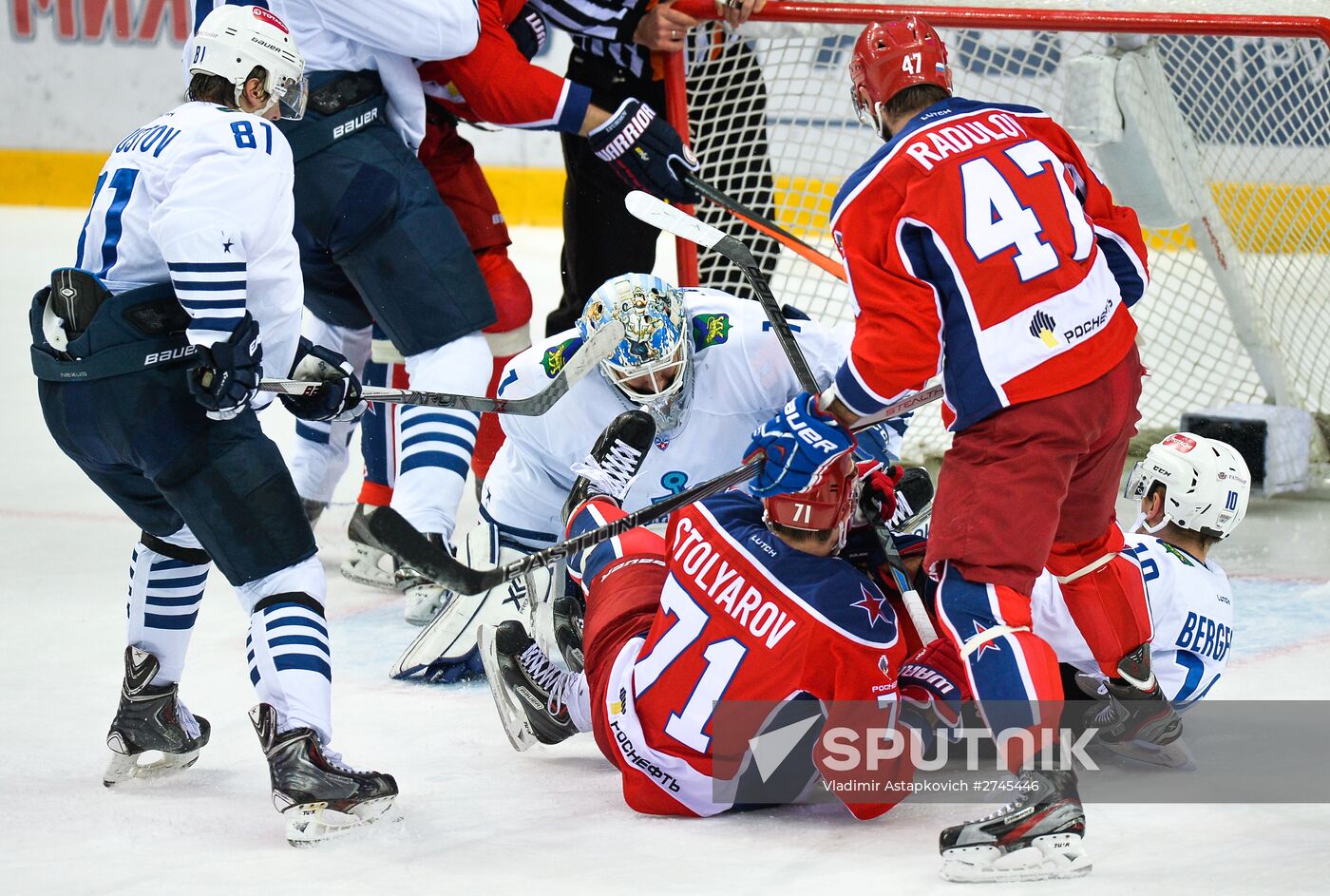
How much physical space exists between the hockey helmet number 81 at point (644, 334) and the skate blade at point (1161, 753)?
93 centimetres

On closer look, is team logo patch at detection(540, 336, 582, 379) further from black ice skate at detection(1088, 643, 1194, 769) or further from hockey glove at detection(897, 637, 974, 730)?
black ice skate at detection(1088, 643, 1194, 769)

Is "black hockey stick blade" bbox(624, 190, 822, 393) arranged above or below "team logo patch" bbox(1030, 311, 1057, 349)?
below

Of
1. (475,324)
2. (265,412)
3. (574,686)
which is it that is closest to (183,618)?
(574,686)

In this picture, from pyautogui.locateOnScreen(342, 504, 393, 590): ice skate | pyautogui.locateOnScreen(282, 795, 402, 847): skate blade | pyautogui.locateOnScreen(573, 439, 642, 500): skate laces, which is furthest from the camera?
pyautogui.locateOnScreen(342, 504, 393, 590): ice skate

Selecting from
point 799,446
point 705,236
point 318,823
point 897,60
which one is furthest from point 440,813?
point 897,60

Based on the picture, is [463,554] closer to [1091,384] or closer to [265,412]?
[1091,384]

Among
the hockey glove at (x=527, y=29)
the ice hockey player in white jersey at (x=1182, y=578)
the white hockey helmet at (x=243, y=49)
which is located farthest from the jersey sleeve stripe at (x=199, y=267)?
the hockey glove at (x=527, y=29)

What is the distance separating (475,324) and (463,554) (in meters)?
0.45

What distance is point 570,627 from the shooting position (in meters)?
2.83

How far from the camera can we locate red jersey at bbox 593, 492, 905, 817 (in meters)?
2.17

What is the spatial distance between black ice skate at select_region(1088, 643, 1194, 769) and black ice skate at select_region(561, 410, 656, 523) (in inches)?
31.7

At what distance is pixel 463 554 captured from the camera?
10.1 ft

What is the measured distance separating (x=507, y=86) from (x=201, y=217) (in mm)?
1340

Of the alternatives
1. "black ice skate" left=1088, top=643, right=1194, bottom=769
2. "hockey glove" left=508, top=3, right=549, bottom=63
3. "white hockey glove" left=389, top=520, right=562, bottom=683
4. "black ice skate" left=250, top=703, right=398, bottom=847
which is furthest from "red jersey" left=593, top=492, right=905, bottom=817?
"hockey glove" left=508, top=3, right=549, bottom=63
